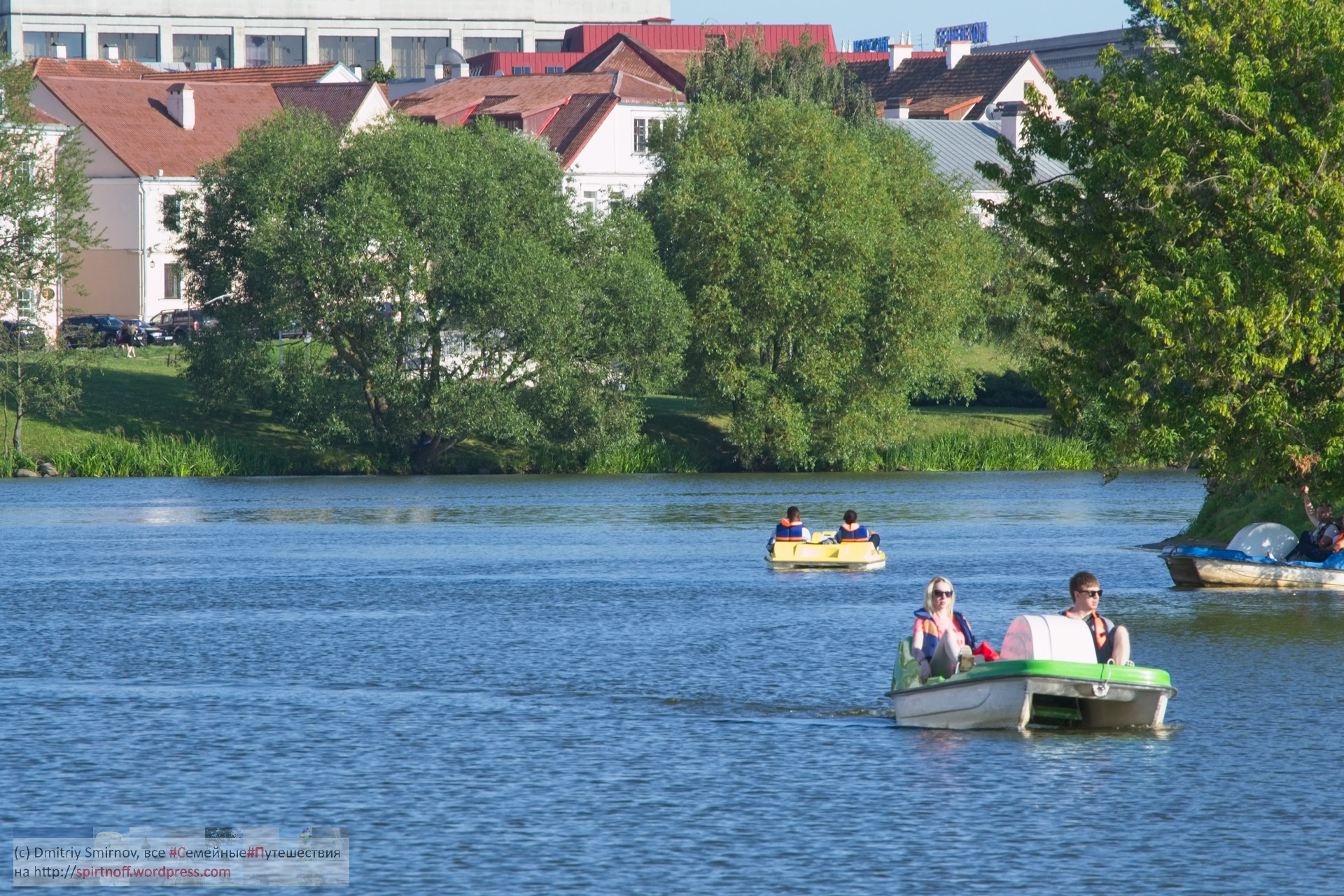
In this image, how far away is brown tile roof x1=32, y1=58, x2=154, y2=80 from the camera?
12125cm

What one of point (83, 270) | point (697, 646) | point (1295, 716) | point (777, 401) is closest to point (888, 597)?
point (697, 646)

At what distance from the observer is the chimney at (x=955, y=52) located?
141750 mm

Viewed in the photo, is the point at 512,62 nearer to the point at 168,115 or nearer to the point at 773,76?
the point at 168,115

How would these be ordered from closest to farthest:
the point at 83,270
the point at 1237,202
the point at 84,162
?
the point at 1237,202 < the point at 84,162 < the point at 83,270

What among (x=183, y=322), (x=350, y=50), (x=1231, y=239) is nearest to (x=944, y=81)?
(x=350, y=50)

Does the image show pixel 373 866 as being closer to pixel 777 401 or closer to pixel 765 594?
pixel 765 594

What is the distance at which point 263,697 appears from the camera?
944 inches

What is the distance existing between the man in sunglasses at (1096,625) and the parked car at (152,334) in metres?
74.0

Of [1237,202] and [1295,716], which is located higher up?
[1237,202]

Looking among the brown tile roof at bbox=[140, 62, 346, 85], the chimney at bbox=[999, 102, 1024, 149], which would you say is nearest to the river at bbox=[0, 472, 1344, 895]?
the chimney at bbox=[999, 102, 1024, 149]

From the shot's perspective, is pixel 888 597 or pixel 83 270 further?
pixel 83 270

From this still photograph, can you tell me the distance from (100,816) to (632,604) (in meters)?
17.8

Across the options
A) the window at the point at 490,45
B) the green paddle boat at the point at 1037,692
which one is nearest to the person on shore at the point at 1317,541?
the green paddle boat at the point at 1037,692

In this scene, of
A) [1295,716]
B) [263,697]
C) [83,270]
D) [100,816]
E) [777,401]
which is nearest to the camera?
[100,816]
